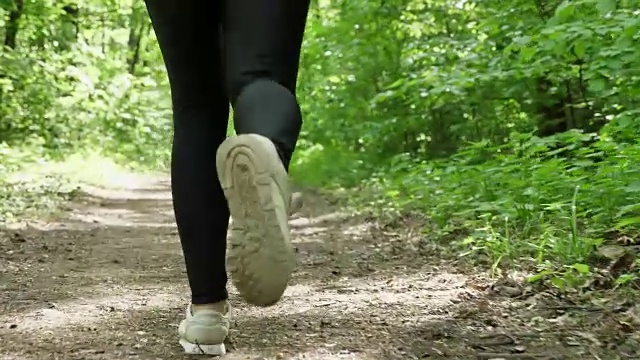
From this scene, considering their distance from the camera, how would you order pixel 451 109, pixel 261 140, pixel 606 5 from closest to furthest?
pixel 261 140 < pixel 606 5 < pixel 451 109

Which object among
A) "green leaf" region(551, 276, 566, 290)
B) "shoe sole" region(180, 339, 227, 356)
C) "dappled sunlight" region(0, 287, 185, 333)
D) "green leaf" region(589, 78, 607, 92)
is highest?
"green leaf" region(589, 78, 607, 92)

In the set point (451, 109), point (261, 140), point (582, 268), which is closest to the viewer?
point (261, 140)

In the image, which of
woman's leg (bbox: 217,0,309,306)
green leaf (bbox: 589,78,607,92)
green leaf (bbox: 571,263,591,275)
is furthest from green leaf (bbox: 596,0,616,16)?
woman's leg (bbox: 217,0,309,306)

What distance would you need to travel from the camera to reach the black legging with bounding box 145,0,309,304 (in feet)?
4.52

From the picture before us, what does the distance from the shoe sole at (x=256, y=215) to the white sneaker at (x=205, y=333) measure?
1.36ft

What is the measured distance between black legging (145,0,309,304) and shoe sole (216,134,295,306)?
0.25 ft

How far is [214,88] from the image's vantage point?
5.49 ft

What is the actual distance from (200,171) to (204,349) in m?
0.43

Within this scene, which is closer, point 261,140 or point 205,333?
point 261,140

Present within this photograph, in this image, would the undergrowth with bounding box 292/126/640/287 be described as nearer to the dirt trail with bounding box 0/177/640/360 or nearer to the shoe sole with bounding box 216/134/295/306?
the dirt trail with bounding box 0/177/640/360

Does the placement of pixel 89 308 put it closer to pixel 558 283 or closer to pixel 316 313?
pixel 316 313

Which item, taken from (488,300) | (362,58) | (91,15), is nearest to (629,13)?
(488,300)

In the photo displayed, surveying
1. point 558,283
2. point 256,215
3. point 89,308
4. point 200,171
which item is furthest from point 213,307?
point 558,283

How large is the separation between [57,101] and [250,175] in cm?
1089
